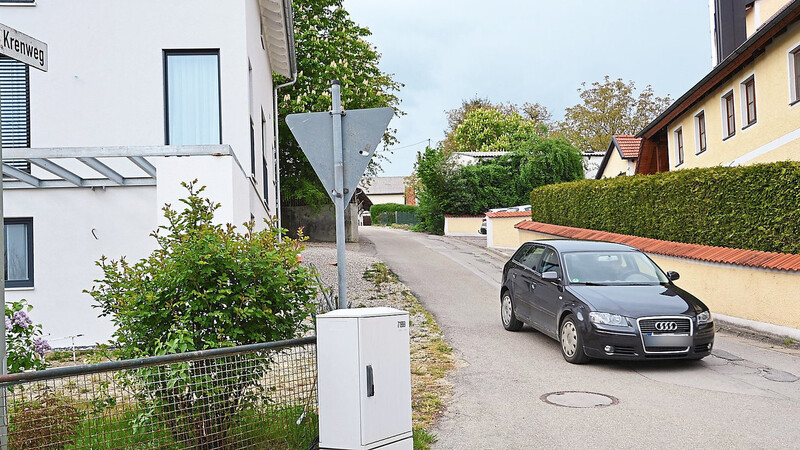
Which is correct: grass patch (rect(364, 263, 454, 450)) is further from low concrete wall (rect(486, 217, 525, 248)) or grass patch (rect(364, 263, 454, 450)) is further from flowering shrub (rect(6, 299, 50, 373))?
low concrete wall (rect(486, 217, 525, 248))

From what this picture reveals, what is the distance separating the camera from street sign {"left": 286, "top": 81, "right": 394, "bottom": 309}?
587 centimetres

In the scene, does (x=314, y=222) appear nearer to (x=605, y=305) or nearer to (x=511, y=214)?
(x=511, y=214)

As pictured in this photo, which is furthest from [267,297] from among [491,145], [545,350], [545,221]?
[491,145]

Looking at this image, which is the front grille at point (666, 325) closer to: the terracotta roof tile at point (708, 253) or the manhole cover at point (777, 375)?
the manhole cover at point (777, 375)

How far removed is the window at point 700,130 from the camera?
25.0 metres

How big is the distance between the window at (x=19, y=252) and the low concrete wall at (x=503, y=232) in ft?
68.5

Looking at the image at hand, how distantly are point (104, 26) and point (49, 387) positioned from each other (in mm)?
10414

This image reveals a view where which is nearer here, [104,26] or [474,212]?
[104,26]

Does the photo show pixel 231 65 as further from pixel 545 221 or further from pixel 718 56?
pixel 718 56

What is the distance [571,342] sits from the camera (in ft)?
34.0

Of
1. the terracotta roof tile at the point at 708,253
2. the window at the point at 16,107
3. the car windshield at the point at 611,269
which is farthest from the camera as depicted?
the window at the point at 16,107

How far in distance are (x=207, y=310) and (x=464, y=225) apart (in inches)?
1451

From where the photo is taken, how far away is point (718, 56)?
31.1 metres

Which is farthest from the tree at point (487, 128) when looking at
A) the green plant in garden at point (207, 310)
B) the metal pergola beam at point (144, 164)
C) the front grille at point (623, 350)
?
the green plant in garden at point (207, 310)
